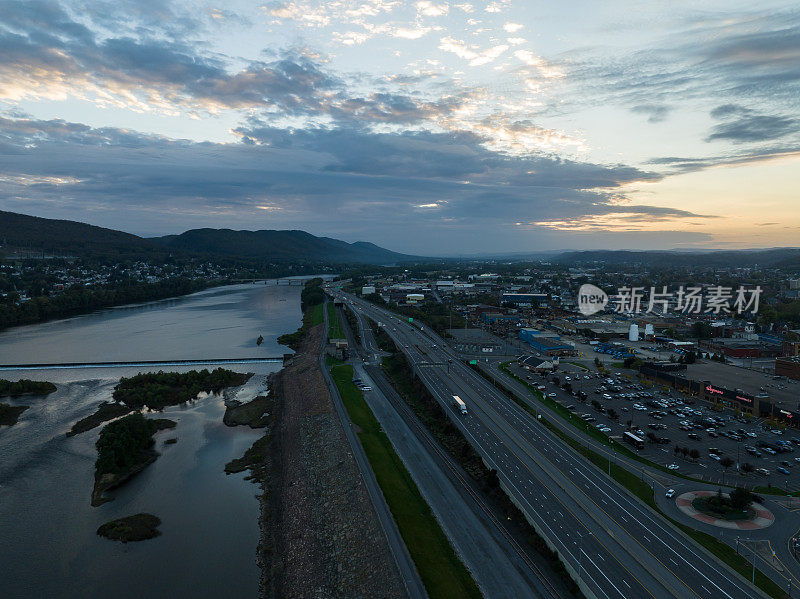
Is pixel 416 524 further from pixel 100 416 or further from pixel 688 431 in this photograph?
pixel 100 416

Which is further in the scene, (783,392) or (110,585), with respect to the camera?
(783,392)

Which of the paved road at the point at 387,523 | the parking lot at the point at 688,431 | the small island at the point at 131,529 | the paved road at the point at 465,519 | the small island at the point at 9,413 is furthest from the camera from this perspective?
the small island at the point at 9,413

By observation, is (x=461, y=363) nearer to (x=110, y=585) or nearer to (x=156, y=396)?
(x=156, y=396)

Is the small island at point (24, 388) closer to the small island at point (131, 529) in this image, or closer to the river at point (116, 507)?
the river at point (116, 507)

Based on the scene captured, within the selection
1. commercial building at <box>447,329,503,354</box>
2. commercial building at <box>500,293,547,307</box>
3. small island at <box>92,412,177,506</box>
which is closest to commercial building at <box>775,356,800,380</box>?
commercial building at <box>447,329,503,354</box>

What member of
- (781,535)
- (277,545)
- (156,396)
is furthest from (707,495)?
(156,396)

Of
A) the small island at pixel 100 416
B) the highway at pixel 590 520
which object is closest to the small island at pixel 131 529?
the small island at pixel 100 416
